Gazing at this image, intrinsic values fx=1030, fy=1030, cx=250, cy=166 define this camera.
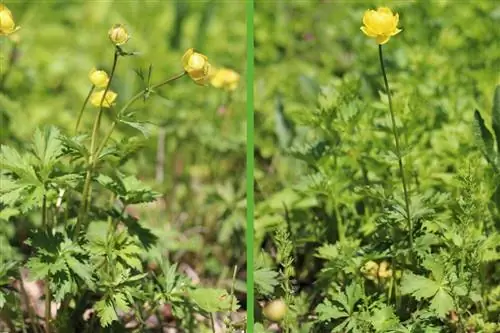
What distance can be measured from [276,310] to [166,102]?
1.45 m

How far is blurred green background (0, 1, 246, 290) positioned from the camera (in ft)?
9.24

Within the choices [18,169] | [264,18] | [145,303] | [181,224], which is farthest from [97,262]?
[264,18]

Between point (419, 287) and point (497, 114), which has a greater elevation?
point (497, 114)

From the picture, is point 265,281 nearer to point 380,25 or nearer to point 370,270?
point 370,270

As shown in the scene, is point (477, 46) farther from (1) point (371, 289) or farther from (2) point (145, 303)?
(2) point (145, 303)

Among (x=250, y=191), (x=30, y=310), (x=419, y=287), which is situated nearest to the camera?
(x=250, y=191)

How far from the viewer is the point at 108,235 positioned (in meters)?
2.10

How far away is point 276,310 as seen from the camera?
79.7 inches

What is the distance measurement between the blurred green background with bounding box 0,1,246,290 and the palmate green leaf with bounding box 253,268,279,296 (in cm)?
40

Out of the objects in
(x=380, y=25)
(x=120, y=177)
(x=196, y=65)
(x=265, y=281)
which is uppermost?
(x=380, y=25)

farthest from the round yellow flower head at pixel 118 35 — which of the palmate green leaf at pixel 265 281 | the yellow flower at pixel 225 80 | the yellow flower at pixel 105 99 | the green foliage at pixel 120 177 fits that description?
the yellow flower at pixel 225 80

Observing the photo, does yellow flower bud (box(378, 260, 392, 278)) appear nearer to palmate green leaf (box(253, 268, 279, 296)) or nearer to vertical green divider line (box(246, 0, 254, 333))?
palmate green leaf (box(253, 268, 279, 296))

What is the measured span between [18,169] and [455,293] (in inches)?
34.0

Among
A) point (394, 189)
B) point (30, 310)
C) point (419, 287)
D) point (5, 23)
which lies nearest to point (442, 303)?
point (419, 287)
